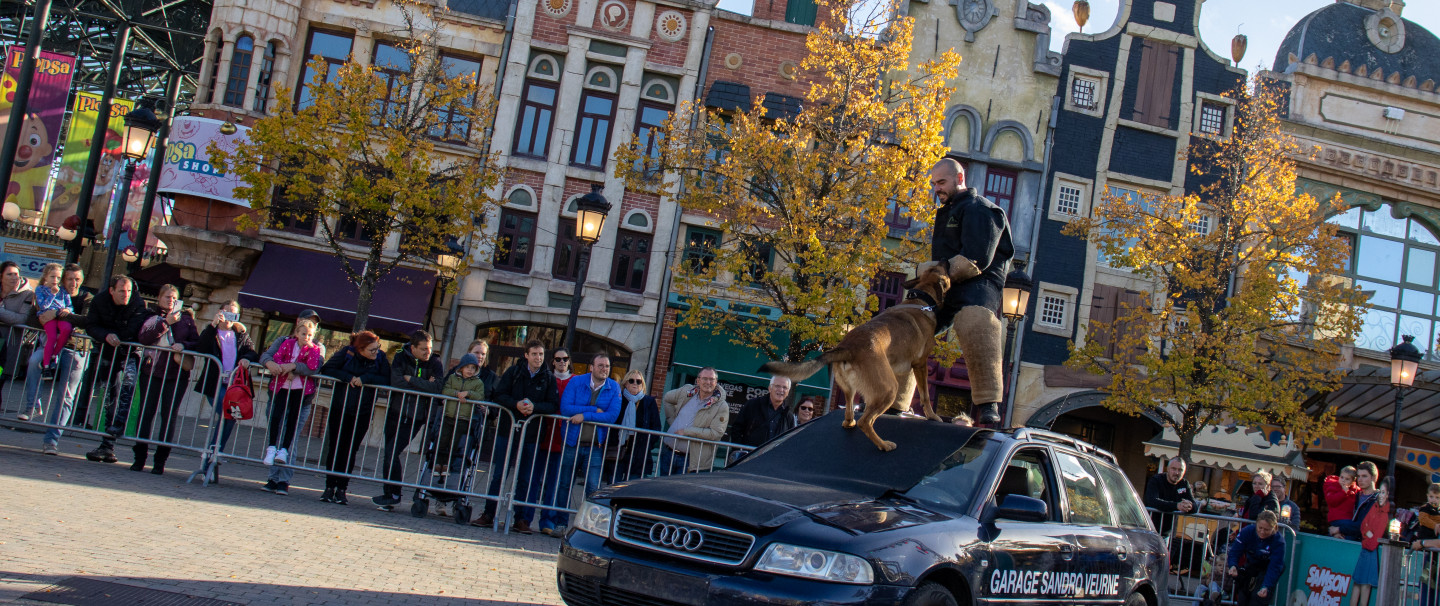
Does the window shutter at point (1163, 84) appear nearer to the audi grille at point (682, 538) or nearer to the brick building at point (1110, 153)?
the brick building at point (1110, 153)

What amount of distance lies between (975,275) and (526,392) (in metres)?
5.19

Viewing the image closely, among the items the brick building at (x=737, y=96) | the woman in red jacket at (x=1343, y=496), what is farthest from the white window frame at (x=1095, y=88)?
the woman in red jacket at (x=1343, y=496)

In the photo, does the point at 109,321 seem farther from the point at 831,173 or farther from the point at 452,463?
the point at 831,173

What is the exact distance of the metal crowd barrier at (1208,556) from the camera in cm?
1080

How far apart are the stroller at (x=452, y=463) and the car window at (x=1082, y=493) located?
5.72 m

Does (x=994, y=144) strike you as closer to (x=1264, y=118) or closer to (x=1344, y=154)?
(x=1264, y=118)

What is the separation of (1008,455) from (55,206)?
28.5 metres

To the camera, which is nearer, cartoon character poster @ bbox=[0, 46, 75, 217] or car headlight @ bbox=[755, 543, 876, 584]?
car headlight @ bbox=[755, 543, 876, 584]

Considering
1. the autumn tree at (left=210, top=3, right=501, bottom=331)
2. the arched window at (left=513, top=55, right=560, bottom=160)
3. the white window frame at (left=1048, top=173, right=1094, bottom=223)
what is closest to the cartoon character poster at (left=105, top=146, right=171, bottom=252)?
the arched window at (left=513, top=55, right=560, bottom=160)

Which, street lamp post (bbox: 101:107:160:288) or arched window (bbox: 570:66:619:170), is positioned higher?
arched window (bbox: 570:66:619:170)

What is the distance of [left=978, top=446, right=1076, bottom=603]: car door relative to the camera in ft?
17.0

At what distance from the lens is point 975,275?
6742mm

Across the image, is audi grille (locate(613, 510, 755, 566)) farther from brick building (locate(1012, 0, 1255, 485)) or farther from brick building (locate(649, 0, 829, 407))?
brick building (locate(1012, 0, 1255, 485))

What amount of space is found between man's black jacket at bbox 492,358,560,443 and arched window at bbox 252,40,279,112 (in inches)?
657
